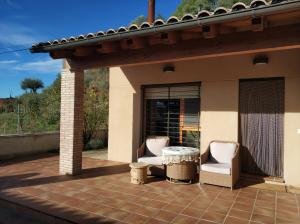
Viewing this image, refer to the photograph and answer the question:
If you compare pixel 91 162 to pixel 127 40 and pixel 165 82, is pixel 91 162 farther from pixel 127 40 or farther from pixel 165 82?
pixel 127 40

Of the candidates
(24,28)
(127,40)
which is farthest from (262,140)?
(24,28)

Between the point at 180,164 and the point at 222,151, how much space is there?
4.22 ft

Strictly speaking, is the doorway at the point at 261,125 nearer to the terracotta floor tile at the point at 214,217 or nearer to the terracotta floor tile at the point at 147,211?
the terracotta floor tile at the point at 214,217

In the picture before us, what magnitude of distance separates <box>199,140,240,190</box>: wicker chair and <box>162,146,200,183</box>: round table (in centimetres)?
27

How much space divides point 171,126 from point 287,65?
388 centimetres

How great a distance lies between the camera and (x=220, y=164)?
6.52m

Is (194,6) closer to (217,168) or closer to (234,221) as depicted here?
(217,168)

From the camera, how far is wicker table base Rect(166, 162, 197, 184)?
644cm

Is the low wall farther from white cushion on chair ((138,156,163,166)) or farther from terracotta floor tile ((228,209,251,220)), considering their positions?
terracotta floor tile ((228,209,251,220))

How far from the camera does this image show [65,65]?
735 centimetres

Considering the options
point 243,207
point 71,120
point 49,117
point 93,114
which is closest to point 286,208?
point 243,207

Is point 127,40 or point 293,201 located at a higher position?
point 127,40

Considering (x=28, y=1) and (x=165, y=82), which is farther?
(x=28, y=1)

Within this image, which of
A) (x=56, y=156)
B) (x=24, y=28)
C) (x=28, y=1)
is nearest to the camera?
(x=56, y=156)
